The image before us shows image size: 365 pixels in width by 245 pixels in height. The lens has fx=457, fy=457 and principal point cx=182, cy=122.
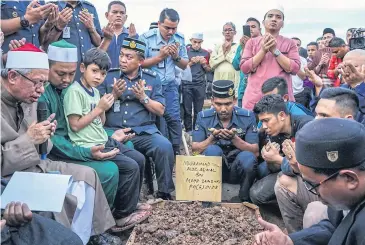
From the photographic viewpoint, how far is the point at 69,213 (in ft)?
10.7

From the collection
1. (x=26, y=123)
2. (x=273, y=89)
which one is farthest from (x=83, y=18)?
(x=273, y=89)

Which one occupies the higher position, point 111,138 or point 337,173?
point 337,173

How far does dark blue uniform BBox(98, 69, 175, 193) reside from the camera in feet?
15.3

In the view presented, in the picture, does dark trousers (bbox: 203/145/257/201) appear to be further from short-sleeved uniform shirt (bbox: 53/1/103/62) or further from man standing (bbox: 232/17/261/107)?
man standing (bbox: 232/17/261/107)

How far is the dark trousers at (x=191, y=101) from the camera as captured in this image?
8823mm

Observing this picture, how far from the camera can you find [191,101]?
29.3 feet

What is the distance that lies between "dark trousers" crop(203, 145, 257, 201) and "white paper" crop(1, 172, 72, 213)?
6.81 ft

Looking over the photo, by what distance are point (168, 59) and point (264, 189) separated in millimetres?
2302

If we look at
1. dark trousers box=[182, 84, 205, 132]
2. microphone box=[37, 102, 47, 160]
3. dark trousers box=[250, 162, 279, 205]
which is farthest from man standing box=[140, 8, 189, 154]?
dark trousers box=[182, 84, 205, 132]

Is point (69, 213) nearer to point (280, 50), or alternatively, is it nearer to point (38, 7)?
point (38, 7)

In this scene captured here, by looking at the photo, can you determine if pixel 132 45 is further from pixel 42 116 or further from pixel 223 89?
pixel 42 116

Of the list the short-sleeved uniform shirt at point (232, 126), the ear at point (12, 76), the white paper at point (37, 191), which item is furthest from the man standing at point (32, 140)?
the short-sleeved uniform shirt at point (232, 126)

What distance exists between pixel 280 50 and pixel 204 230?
9.09 feet

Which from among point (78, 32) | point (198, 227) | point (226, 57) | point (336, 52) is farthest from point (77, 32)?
point (226, 57)
